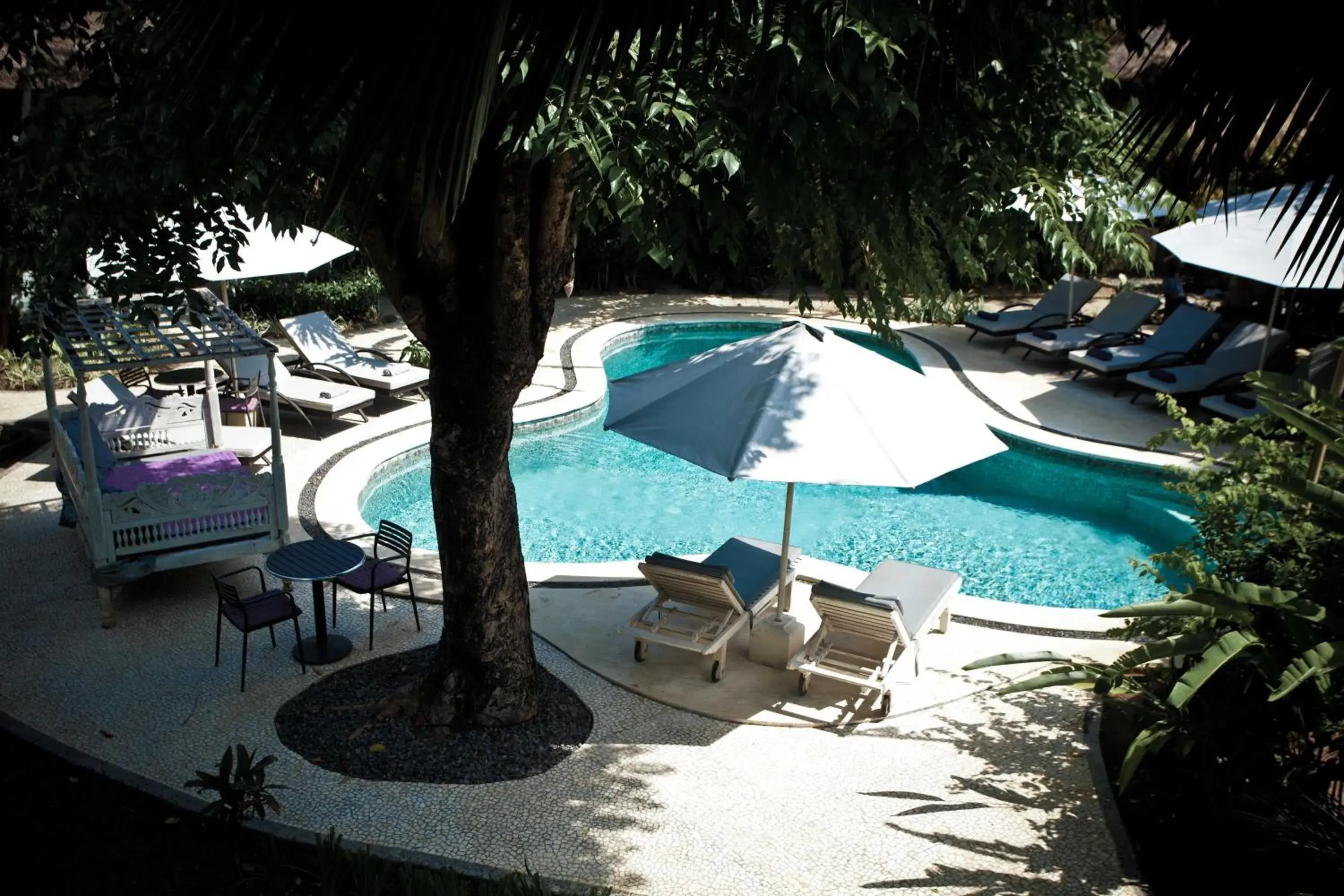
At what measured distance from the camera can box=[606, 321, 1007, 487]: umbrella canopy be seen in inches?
276

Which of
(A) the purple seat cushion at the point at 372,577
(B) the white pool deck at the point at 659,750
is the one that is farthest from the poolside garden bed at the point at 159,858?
(A) the purple seat cushion at the point at 372,577

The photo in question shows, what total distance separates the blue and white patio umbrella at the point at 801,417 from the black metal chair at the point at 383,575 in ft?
6.61

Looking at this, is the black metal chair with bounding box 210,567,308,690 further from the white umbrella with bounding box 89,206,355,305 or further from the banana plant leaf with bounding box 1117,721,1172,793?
the banana plant leaf with bounding box 1117,721,1172,793

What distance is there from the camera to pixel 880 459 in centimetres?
707

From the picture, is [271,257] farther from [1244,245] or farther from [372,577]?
[1244,245]

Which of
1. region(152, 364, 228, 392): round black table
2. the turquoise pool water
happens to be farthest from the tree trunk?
region(152, 364, 228, 392): round black table

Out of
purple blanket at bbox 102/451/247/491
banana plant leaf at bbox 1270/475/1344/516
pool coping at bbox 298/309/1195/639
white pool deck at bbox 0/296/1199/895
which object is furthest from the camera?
purple blanket at bbox 102/451/247/491

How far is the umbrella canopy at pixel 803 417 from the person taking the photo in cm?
701

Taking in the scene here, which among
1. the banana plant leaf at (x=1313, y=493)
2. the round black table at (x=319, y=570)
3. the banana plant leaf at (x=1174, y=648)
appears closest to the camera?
the banana plant leaf at (x=1313, y=493)

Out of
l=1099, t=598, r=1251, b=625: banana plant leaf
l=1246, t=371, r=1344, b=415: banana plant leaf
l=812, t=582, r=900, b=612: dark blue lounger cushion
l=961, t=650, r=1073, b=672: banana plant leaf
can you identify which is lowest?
l=812, t=582, r=900, b=612: dark blue lounger cushion

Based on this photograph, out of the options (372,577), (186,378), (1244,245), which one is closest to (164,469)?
(372,577)

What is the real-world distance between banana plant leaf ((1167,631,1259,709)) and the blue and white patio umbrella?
8.22 ft

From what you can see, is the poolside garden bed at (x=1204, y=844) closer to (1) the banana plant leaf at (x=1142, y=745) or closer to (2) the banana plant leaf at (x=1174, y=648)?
(1) the banana plant leaf at (x=1142, y=745)

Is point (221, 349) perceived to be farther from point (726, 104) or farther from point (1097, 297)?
point (1097, 297)
